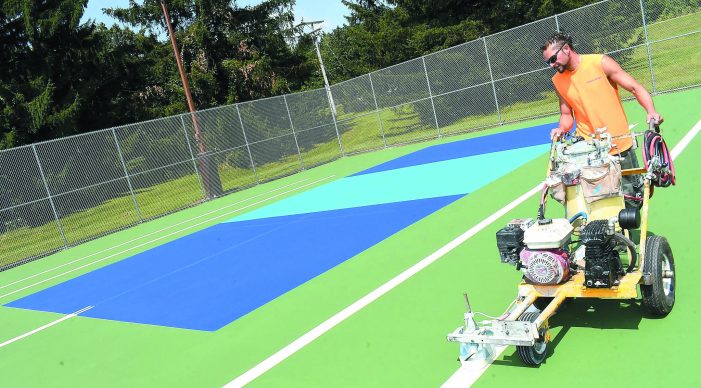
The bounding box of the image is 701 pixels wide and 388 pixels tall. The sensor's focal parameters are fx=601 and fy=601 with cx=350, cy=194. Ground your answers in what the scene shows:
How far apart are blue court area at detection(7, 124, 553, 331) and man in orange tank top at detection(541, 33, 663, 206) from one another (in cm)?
395

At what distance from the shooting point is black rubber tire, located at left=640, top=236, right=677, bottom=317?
13.5 ft

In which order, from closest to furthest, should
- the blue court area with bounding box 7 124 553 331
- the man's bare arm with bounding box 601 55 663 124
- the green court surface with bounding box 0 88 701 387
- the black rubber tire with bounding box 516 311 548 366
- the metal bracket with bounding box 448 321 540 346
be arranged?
the metal bracket with bounding box 448 321 540 346, the black rubber tire with bounding box 516 311 548 366, the green court surface with bounding box 0 88 701 387, the man's bare arm with bounding box 601 55 663 124, the blue court area with bounding box 7 124 553 331

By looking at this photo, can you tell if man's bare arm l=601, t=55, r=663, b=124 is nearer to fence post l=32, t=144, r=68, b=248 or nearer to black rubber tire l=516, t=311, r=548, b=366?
black rubber tire l=516, t=311, r=548, b=366

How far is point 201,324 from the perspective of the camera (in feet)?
22.2

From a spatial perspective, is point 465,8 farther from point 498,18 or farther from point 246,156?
point 246,156

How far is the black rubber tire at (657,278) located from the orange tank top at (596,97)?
1124 mm

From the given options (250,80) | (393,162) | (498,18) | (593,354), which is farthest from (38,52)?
(593,354)

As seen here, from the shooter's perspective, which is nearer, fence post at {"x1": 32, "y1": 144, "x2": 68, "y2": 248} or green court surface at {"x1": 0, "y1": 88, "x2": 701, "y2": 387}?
green court surface at {"x1": 0, "y1": 88, "x2": 701, "y2": 387}

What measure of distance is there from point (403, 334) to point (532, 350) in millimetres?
1394

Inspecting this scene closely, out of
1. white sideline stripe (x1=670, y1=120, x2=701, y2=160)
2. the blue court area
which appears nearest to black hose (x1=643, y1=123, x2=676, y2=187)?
the blue court area

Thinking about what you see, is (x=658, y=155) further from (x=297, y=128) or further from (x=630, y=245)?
(x=297, y=128)

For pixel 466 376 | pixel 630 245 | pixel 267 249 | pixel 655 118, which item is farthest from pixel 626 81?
pixel 267 249

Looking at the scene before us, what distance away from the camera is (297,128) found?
23.3 meters

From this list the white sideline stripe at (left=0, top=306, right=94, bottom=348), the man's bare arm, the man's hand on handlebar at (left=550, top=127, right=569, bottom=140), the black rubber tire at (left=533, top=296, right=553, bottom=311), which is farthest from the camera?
the white sideline stripe at (left=0, top=306, right=94, bottom=348)
